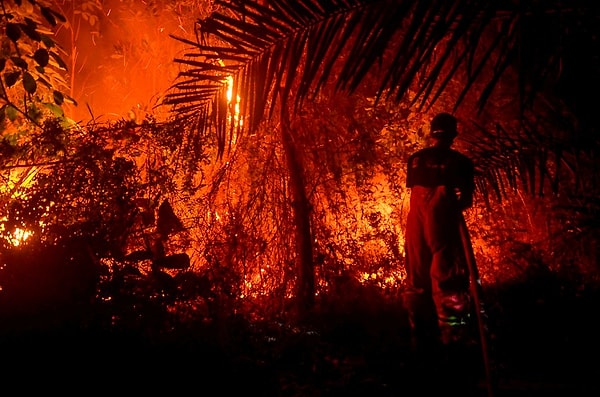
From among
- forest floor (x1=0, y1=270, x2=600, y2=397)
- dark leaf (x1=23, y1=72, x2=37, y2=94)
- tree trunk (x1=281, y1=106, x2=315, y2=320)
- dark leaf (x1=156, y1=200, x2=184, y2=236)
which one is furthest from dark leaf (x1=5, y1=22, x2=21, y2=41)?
tree trunk (x1=281, y1=106, x2=315, y2=320)

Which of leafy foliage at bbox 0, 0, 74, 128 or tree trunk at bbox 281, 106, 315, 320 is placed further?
tree trunk at bbox 281, 106, 315, 320

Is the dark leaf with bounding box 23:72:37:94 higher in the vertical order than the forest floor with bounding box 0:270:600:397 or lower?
higher

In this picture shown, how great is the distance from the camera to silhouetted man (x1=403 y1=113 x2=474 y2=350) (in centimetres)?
430

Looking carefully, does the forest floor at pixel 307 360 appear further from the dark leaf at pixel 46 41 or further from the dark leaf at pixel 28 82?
the dark leaf at pixel 46 41

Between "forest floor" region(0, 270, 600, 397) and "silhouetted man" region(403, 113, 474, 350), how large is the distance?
35 centimetres

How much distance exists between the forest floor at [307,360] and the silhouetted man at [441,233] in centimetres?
35

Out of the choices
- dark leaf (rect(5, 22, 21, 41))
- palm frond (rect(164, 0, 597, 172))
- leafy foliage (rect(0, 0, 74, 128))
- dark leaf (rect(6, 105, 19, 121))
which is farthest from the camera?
dark leaf (rect(6, 105, 19, 121))

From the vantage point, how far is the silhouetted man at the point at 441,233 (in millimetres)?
4297

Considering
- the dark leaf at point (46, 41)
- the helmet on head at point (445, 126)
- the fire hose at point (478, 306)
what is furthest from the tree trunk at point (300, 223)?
the dark leaf at point (46, 41)

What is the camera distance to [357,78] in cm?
159

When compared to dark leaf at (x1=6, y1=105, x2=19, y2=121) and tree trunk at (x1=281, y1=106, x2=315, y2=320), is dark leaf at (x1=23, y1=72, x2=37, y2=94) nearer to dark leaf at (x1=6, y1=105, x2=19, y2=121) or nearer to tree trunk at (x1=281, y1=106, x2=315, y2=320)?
dark leaf at (x1=6, y1=105, x2=19, y2=121)

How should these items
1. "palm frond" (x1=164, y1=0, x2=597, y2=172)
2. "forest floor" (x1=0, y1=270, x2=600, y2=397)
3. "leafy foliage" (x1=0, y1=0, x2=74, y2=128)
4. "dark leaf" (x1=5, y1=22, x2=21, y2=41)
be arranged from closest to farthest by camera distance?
"palm frond" (x1=164, y1=0, x2=597, y2=172) < "dark leaf" (x1=5, y1=22, x2=21, y2=41) < "leafy foliage" (x1=0, y1=0, x2=74, y2=128) < "forest floor" (x1=0, y1=270, x2=600, y2=397)

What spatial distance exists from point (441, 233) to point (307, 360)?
1620 millimetres

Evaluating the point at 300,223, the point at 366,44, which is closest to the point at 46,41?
the point at 366,44
